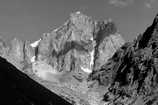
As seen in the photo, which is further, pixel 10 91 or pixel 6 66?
pixel 6 66

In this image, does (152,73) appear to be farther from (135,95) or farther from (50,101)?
(50,101)

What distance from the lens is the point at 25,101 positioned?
8975cm

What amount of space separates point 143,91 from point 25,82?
3545 inches

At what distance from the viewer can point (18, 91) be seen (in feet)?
313

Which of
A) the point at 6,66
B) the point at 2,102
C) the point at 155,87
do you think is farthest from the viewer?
the point at 155,87

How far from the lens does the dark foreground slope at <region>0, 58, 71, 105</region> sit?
8712cm

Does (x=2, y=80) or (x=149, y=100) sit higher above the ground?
(x=2, y=80)

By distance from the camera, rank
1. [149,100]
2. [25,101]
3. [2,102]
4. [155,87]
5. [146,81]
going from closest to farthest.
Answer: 1. [2,102]
2. [25,101]
3. [149,100]
4. [155,87]
5. [146,81]

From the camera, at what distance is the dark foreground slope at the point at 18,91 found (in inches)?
3430

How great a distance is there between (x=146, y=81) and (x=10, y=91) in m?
114

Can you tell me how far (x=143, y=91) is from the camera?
19075 centimetres

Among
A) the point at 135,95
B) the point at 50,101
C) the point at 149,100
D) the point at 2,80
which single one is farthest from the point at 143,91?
the point at 2,80

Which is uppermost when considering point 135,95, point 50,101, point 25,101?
point 25,101

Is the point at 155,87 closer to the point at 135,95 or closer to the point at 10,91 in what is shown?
the point at 135,95
